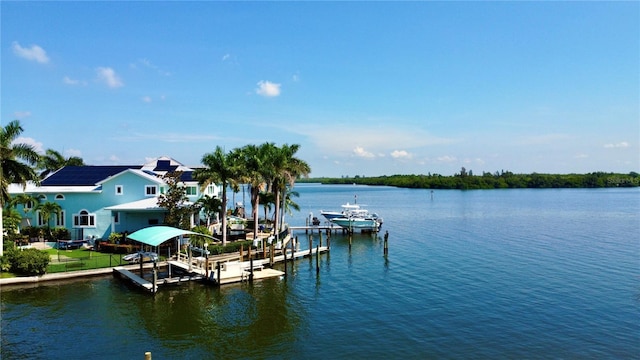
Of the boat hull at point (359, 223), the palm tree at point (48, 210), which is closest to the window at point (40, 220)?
the palm tree at point (48, 210)

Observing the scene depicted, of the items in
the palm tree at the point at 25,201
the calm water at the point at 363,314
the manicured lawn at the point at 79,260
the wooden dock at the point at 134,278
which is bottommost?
the calm water at the point at 363,314

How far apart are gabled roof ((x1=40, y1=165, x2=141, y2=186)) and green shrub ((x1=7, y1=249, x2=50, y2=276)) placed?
1473 cm

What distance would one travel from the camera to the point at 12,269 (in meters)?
32.6

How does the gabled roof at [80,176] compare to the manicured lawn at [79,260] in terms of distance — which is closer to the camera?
the manicured lawn at [79,260]

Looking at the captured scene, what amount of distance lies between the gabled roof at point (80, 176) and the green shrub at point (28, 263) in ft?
48.3

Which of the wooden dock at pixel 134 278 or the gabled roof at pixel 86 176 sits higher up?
the gabled roof at pixel 86 176

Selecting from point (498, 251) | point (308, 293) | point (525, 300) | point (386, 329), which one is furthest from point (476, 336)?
point (498, 251)

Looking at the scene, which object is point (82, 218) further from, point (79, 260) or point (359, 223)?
point (359, 223)

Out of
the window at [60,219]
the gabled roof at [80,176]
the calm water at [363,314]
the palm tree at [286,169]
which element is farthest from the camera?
the palm tree at [286,169]

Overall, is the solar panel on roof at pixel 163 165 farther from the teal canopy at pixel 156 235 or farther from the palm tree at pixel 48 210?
the teal canopy at pixel 156 235

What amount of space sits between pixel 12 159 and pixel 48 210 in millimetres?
10218

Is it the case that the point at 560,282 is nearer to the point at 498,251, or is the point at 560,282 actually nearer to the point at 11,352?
the point at 498,251

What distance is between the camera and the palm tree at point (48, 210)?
1662 inches

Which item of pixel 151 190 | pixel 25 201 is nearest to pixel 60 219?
pixel 25 201
